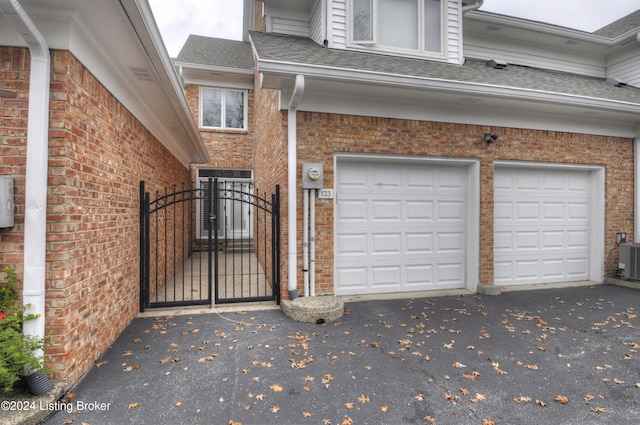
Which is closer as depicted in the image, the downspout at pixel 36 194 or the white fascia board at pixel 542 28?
the downspout at pixel 36 194

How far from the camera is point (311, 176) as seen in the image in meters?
4.51

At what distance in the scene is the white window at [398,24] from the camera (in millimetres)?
5403

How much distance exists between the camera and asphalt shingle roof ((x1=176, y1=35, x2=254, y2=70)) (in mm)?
10188

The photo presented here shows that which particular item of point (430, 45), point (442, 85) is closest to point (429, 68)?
point (442, 85)

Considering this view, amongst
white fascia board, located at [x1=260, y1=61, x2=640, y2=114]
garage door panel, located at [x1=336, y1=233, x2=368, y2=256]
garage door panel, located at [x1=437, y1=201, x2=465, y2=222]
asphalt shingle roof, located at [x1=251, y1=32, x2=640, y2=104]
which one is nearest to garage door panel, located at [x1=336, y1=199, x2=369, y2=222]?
garage door panel, located at [x1=336, y1=233, x2=368, y2=256]

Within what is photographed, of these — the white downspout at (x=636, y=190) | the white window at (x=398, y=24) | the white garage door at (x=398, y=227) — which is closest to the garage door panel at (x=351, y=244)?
the white garage door at (x=398, y=227)

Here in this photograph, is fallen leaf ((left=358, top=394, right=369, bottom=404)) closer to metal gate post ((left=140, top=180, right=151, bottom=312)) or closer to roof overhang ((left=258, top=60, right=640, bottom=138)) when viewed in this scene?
metal gate post ((left=140, top=180, right=151, bottom=312))

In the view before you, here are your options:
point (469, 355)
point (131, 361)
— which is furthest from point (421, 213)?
point (131, 361)

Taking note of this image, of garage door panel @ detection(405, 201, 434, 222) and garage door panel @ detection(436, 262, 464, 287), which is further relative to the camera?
garage door panel @ detection(436, 262, 464, 287)

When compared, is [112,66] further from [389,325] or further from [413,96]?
[389,325]

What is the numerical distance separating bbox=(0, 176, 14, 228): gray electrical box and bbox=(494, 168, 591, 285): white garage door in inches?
253

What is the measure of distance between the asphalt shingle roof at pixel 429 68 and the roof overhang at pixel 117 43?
4.44 ft

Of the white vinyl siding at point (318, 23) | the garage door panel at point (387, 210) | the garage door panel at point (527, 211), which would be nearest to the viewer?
the garage door panel at point (387, 210)

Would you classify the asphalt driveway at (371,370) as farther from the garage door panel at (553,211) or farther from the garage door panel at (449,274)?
the garage door panel at (553,211)
